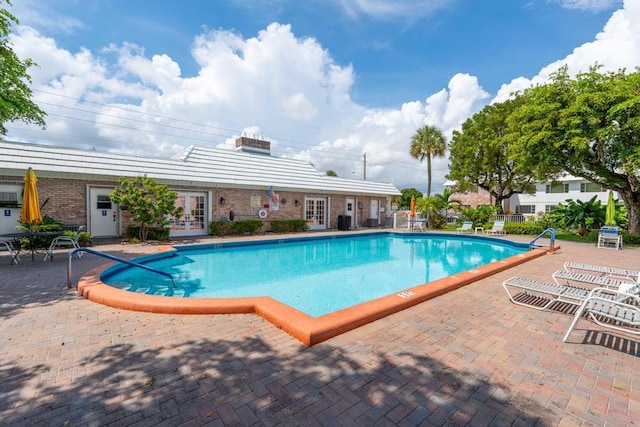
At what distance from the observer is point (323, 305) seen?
21.5 ft

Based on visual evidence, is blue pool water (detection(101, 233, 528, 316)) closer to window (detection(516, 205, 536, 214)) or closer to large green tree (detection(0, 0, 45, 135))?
large green tree (detection(0, 0, 45, 135))

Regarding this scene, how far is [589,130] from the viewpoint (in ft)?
46.7

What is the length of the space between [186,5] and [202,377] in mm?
11460

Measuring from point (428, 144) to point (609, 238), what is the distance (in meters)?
20.6

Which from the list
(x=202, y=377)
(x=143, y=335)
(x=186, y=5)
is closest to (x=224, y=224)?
(x=186, y=5)

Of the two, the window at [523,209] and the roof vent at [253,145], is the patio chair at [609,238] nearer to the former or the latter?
the roof vent at [253,145]

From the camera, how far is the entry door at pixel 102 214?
42.5 feet

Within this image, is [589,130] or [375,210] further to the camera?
[375,210]

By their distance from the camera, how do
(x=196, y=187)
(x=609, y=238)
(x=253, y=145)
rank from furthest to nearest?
(x=253, y=145), (x=196, y=187), (x=609, y=238)

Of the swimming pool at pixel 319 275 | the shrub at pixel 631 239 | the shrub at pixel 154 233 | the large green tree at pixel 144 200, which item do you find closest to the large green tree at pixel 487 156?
the shrub at pixel 631 239

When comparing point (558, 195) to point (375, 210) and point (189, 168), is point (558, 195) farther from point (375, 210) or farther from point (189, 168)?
point (189, 168)

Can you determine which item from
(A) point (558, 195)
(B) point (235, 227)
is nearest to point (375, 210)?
(B) point (235, 227)

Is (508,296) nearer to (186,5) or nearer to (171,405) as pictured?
(171,405)

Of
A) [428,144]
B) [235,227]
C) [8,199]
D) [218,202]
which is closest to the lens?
[8,199]
